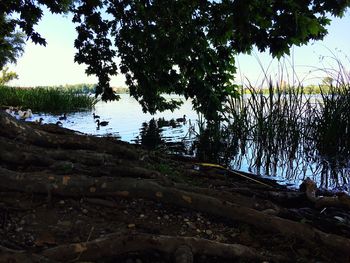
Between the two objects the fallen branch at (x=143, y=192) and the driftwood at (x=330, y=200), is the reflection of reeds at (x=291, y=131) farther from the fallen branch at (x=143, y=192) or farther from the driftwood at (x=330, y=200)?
the fallen branch at (x=143, y=192)

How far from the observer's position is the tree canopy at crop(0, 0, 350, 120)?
5.63 metres

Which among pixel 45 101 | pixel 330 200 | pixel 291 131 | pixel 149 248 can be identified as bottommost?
pixel 149 248

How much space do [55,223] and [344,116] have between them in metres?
5.31

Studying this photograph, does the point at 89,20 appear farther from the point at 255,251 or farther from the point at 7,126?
the point at 255,251

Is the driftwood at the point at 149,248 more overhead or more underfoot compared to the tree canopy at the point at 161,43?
more underfoot

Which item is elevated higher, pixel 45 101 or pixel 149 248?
pixel 45 101

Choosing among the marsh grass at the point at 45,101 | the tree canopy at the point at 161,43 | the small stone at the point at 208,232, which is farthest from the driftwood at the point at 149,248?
the marsh grass at the point at 45,101

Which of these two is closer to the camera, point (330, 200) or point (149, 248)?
point (149, 248)

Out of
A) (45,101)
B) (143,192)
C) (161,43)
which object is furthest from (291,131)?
(45,101)

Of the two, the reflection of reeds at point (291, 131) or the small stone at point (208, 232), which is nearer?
the small stone at point (208, 232)

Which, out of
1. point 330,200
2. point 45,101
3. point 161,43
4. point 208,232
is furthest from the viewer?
point 45,101

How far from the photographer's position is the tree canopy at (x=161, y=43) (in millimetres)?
5629

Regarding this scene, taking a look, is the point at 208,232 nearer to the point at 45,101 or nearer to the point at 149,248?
the point at 149,248

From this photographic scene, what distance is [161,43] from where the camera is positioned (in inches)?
245
